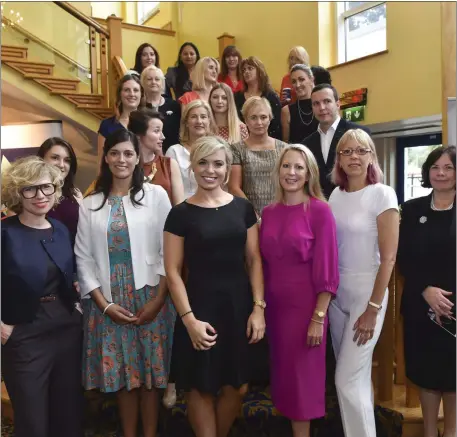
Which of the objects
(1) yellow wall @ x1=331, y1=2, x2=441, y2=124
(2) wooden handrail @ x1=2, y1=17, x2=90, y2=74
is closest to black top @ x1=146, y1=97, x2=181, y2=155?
(1) yellow wall @ x1=331, y1=2, x2=441, y2=124

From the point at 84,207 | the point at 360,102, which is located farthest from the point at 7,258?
the point at 360,102

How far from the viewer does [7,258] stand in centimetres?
219

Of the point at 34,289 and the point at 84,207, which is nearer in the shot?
the point at 34,289

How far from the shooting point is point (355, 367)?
234cm

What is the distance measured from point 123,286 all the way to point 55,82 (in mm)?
5186

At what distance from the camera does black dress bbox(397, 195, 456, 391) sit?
2484 mm

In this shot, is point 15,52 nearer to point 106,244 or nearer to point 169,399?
point 106,244

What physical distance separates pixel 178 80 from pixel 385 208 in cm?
314

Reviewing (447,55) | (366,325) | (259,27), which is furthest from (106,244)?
(259,27)

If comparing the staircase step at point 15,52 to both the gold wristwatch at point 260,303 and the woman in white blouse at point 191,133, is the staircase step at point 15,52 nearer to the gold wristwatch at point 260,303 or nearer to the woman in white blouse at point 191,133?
the woman in white blouse at point 191,133

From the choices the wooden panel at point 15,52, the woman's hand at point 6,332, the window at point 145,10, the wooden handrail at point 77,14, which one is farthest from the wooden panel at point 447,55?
the window at point 145,10

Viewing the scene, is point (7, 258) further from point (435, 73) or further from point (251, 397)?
point (435, 73)

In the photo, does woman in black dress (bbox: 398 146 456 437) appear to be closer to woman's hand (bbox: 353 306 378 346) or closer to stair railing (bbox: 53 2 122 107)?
woman's hand (bbox: 353 306 378 346)

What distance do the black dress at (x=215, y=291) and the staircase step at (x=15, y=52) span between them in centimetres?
540
